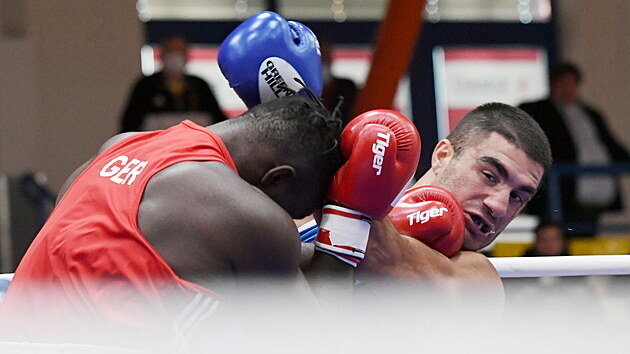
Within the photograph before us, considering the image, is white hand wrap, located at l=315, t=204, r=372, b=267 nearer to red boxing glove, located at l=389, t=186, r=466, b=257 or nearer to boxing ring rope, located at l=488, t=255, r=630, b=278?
red boxing glove, located at l=389, t=186, r=466, b=257

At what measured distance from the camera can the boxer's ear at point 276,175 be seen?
72.1 inches

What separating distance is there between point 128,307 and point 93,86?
15.8ft

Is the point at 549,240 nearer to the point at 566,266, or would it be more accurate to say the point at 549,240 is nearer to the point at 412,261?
the point at 566,266

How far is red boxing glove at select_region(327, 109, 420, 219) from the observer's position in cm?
196

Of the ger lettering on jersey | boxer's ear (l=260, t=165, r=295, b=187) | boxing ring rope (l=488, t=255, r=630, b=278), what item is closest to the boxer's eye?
boxing ring rope (l=488, t=255, r=630, b=278)

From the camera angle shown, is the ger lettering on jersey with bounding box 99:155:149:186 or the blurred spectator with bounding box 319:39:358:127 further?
the blurred spectator with bounding box 319:39:358:127

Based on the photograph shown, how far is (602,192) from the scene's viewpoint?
5.39m

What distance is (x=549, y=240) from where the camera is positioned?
4.66 metres

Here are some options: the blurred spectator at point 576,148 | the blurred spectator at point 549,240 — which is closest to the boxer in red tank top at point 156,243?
the blurred spectator at point 549,240

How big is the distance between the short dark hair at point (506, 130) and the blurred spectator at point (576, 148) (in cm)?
250

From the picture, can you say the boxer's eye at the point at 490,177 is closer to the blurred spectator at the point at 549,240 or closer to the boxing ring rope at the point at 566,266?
the boxing ring rope at the point at 566,266

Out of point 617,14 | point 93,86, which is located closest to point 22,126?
point 93,86

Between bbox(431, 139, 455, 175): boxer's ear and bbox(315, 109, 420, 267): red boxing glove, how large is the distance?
0.54m

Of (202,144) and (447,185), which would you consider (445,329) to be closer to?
(447,185)
